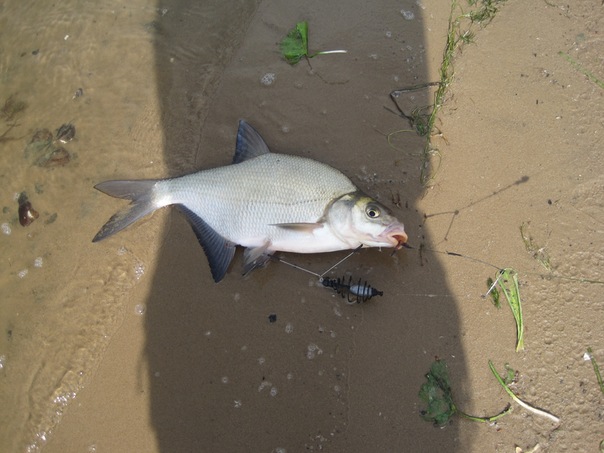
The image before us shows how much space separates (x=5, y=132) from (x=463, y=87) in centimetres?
425

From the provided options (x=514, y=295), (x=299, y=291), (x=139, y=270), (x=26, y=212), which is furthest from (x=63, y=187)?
(x=514, y=295)

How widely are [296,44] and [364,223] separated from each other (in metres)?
1.99

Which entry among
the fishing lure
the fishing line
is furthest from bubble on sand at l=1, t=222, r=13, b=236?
the fishing lure

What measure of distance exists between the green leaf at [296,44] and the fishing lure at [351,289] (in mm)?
2099

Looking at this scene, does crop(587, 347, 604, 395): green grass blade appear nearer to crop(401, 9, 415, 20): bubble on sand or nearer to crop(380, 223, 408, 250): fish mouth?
crop(380, 223, 408, 250): fish mouth

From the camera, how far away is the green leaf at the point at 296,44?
155 inches

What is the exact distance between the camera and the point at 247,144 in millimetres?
3486

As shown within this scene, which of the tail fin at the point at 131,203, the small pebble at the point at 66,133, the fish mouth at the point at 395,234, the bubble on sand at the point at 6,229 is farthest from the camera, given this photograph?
the small pebble at the point at 66,133

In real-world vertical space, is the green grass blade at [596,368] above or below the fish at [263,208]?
below

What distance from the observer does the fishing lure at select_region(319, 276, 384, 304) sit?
3.03 m

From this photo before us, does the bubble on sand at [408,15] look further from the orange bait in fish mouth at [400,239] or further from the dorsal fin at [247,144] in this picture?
the orange bait in fish mouth at [400,239]

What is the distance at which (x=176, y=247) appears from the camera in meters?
3.43

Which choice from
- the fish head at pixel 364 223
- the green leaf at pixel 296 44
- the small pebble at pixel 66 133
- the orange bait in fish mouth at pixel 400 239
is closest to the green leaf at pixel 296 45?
the green leaf at pixel 296 44

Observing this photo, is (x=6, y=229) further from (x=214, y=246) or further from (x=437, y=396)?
(x=437, y=396)
